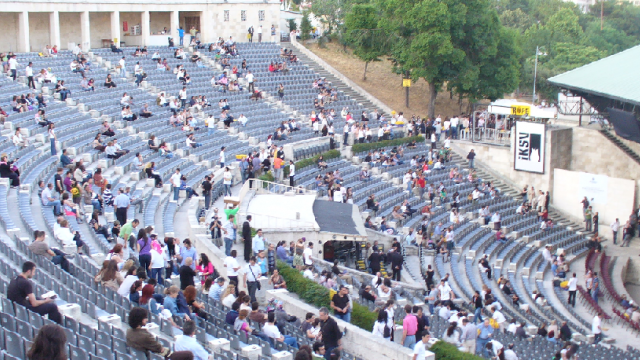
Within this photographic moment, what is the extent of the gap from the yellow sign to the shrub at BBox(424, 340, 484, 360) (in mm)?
25818

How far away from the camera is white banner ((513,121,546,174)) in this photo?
130 ft

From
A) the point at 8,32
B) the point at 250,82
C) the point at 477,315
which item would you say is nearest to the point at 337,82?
the point at 250,82

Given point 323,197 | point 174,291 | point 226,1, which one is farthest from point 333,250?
point 226,1

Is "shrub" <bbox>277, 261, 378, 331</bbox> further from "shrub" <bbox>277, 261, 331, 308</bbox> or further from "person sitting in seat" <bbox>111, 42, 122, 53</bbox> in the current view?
"person sitting in seat" <bbox>111, 42, 122, 53</bbox>

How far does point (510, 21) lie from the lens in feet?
320

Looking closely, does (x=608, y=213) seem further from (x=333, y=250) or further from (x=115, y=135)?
(x=115, y=135)

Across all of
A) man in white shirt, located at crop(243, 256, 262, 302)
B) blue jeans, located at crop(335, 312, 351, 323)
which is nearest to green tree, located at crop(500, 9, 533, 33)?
man in white shirt, located at crop(243, 256, 262, 302)

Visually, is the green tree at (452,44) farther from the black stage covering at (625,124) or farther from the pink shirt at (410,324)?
the pink shirt at (410,324)

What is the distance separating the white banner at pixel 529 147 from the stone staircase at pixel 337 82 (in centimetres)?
816

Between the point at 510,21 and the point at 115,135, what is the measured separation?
75596 mm

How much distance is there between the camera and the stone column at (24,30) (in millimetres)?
38625

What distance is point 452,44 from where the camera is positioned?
43375 millimetres

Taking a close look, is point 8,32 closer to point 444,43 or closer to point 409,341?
point 444,43

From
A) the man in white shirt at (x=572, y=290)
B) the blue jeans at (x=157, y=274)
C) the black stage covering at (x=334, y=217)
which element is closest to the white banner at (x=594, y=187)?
the man in white shirt at (x=572, y=290)
